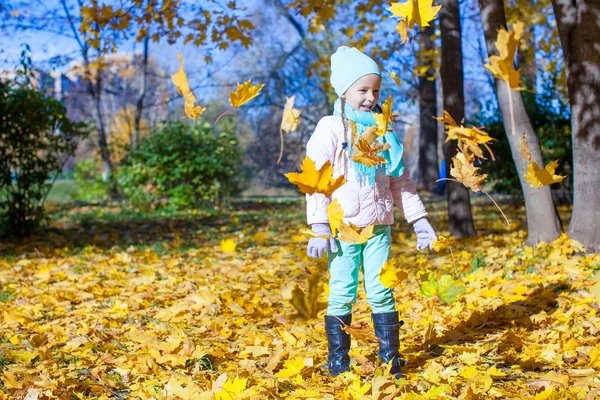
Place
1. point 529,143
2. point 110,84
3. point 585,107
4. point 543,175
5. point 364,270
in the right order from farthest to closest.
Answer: point 110,84
point 529,143
point 585,107
point 364,270
point 543,175

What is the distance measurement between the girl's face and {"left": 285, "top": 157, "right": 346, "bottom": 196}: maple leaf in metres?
0.40

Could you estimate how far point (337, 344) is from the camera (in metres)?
3.00

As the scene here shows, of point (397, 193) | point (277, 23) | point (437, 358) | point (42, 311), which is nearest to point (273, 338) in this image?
point (437, 358)

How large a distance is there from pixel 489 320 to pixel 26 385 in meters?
2.64

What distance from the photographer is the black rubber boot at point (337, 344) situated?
2.99 metres

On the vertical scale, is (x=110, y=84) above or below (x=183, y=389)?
above

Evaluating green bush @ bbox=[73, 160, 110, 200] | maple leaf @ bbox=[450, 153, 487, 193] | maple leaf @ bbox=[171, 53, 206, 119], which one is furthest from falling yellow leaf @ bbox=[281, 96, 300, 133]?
green bush @ bbox=[73, 160, 110, 200]

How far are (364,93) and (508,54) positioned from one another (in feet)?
2.40

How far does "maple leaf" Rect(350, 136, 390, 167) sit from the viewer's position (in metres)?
2.65

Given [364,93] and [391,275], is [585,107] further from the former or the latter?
[391,275]

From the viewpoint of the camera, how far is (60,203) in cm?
1494

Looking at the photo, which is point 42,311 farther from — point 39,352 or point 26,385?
point 26,385

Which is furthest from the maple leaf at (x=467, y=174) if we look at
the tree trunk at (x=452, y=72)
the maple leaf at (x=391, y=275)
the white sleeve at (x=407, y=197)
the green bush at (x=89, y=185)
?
the green bush at (x=89, y=185)

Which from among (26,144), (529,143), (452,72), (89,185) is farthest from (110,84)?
(529,143)
